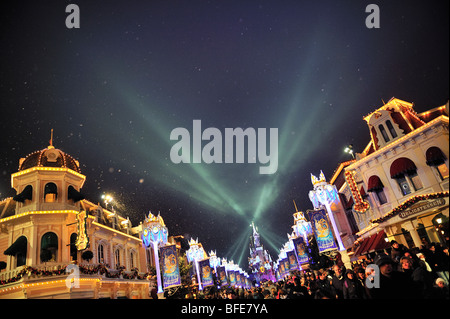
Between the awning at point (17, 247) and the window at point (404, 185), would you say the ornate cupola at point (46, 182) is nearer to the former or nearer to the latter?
the awning at point (17, 247)

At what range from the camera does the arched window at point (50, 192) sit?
68.5 feet

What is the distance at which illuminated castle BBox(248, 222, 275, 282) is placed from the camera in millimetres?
99731

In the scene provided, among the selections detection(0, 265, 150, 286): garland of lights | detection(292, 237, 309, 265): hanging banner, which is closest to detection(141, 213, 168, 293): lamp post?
detection(0, 265, 150, 286): garland of lights

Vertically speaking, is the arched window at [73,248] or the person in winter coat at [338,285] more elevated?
the arched window at [73,248]

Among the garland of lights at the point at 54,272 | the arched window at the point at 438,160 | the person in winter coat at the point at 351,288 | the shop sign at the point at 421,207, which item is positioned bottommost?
the person in winter coat at the point at 351,288

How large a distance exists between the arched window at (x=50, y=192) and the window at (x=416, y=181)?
77.6 feet

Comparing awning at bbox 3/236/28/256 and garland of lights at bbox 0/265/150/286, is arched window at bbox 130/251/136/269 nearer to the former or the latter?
garland of lights at bbox 0/265/150/286

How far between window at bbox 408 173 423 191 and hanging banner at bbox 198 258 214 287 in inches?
806

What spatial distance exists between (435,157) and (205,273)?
23375 mm

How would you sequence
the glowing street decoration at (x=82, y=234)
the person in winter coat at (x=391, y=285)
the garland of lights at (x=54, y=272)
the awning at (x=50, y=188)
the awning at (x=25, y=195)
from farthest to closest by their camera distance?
the awning at (x=50, y=188) → the awning at (x=25, y=195) → the glowing street decoration at (x=82, y=234) → the garland of lights at (x=54, y=272) → the person in winter coat at (x=391, y=285)

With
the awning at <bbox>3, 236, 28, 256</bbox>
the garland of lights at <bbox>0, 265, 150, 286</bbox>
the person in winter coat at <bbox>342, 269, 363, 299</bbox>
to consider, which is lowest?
the person in winter coat at <bbox>342, 269, 363, 299</bbox>

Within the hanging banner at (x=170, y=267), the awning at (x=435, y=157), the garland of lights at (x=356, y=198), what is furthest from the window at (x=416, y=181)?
the hanging banner at (x=170, y=267)

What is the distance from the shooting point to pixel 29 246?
19.2m

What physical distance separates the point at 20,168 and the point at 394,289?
84.5ft
